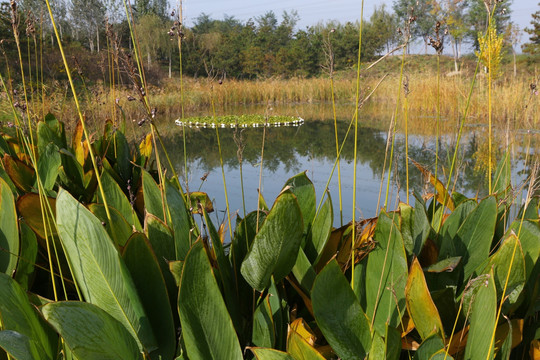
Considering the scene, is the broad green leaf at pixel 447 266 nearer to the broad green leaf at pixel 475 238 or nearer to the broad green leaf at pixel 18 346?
the broad green leaf at pixel 475 238

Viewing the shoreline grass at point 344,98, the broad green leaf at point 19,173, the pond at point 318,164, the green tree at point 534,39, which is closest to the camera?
the broad green leaf at point 19,173

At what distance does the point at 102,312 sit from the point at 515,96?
787cm

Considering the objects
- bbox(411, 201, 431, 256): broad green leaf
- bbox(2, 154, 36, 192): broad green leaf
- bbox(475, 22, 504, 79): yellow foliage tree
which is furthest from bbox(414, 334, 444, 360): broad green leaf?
bbox(2, 154, 36, 192): broad green leaf

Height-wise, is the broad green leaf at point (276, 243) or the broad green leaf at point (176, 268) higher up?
the broad green leaf at point (276, 243)

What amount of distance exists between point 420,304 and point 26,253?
0.63 metres

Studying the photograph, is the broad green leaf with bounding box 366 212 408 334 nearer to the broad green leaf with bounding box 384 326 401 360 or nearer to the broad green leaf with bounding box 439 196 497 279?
the broad green leaf with bounding box 384 326 401 360

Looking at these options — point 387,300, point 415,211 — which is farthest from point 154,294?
point 415,211

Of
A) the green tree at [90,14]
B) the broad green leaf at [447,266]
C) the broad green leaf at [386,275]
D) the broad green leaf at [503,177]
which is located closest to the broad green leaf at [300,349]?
the broad green leaf at [386,275]

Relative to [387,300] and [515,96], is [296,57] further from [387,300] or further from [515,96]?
[387,300]

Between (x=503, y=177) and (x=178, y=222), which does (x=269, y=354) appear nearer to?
(x=178, y=222)

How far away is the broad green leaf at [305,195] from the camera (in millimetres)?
833

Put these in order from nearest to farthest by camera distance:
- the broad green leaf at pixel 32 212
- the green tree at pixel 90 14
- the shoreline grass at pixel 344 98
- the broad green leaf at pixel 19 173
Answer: the broad green leaf at pixel 32 212
the broad green leaf at pixel 19 173
the green tree at pixel 90 14
the shoreline grass at pixel 344 98

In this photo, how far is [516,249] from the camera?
637 millimetres

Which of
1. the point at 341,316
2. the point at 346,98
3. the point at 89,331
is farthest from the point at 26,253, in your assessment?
the point at 346,98
